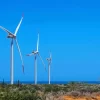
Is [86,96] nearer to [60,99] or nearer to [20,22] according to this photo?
[60,99]

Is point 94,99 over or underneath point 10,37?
underneath

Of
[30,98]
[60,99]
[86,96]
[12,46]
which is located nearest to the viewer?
[30,98]

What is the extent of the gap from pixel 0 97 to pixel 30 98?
3754 millimetres

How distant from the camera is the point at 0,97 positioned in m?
28.9

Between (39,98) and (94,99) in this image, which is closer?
(39,98)

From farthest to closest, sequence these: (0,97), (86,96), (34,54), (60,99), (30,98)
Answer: (34,54), (86,96), (60,99), (30,98), (0,97)

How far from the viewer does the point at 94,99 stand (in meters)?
38.6

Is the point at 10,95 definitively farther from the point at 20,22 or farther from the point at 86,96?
the point at 20,22

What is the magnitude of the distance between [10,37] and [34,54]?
16625 millimetres

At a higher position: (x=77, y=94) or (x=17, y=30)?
(x=17, y=30)

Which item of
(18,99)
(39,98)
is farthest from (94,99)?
(18,99)

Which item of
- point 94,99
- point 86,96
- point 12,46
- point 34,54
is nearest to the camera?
point 94,99

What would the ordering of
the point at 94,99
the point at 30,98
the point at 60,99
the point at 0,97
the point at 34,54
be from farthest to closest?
the point at 34,54 < the point at 94,99 < the point at 60,99 < the point at 30,98 < the point at 0,97

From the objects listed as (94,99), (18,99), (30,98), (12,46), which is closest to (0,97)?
(18,99)
